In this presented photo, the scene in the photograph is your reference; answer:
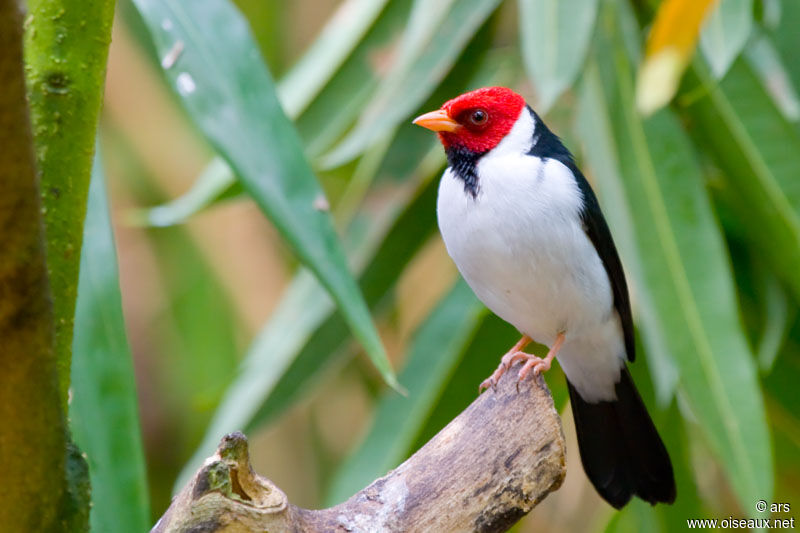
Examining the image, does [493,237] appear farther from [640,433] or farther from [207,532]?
[207,532]

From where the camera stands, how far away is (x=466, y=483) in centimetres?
155

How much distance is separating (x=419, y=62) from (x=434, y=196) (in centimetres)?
49

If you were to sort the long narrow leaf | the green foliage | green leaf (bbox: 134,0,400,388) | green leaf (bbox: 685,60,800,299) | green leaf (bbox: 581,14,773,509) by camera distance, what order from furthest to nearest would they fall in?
1. the long narrow leaf
2. green leaf (bbox: 685,60,800,299)
3. green leaf (bbox: 581,14,773,509)
4. green leaf (bbox: 134,0,400,388)
5. the green foliage

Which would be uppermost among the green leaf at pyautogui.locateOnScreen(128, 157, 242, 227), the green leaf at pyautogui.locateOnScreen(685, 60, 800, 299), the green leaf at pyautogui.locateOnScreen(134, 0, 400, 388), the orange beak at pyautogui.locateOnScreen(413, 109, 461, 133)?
the green leaf at pyautogui.locateOnScreen(134, 0, 400, 388)

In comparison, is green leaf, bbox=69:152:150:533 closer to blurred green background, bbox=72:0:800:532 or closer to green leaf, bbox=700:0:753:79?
blurred green background, bbox=72:0:800:532

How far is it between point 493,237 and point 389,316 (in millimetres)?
2279

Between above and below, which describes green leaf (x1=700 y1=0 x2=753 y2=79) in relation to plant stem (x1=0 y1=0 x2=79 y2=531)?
below

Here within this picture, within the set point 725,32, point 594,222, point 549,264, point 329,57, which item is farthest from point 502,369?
point 329,57

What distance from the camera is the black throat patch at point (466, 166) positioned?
2.01m

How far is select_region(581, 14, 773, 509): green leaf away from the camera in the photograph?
96.3 inches

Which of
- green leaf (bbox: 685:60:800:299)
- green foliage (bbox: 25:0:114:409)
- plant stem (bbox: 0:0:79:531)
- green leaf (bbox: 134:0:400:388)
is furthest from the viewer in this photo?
green leaf (bbox: 685:60:800:299)

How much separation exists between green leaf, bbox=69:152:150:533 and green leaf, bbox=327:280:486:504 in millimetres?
1045

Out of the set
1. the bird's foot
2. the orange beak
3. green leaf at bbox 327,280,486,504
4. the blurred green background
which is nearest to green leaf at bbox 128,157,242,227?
the blurred green background

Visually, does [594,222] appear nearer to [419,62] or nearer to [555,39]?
[555,39]
